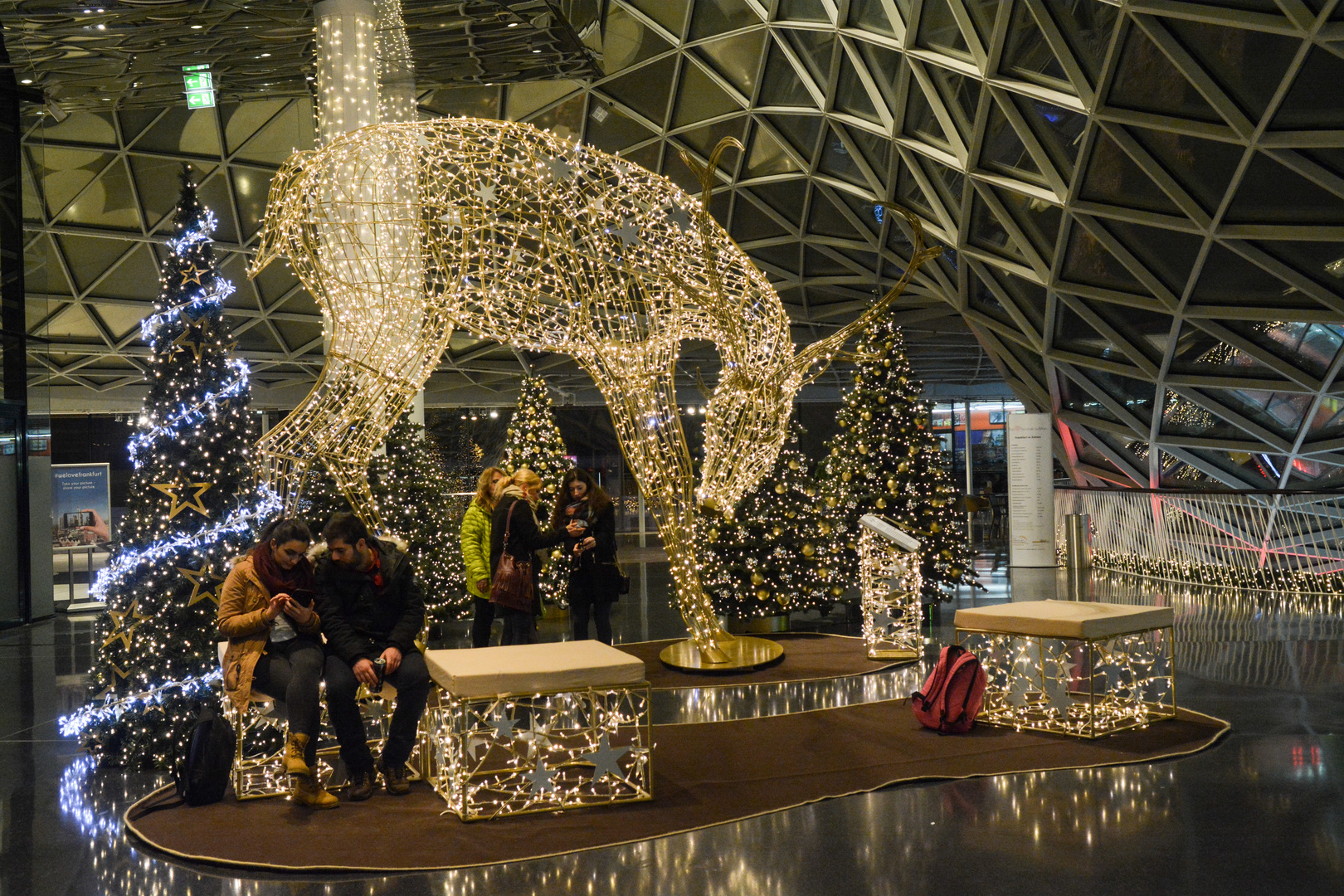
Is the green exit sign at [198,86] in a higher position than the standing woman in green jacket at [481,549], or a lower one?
higher

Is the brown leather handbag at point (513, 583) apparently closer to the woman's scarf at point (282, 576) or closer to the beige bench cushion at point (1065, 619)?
the woman's scarf at point (282, 576)

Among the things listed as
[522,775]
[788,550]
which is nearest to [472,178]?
[522,775]

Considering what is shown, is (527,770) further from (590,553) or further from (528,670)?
(590,553)

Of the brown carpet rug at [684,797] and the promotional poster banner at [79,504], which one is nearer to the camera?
the brown carpet rug at [684,797]

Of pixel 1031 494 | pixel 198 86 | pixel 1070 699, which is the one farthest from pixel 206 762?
pixel 1031 494

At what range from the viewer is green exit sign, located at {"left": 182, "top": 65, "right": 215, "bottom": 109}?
494 inches

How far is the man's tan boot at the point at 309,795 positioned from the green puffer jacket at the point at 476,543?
3009 millimetres

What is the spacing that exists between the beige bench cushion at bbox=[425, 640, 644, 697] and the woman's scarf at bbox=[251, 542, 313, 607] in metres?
0.66

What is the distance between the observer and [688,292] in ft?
24.6

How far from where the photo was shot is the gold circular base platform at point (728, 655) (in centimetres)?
816

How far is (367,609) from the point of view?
5.31 meters

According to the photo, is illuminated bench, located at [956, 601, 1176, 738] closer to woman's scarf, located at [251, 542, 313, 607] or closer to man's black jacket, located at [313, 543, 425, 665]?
man's black jacket, located at [313, 543, 425, 665]

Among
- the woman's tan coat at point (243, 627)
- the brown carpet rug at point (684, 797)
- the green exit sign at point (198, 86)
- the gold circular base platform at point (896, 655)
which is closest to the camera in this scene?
the brown carpet rug at point (684, 797)

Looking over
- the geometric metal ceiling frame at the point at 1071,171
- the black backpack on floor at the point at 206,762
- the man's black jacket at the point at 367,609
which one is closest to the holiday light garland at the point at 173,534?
the black backpack on floor at the point at 206,762
